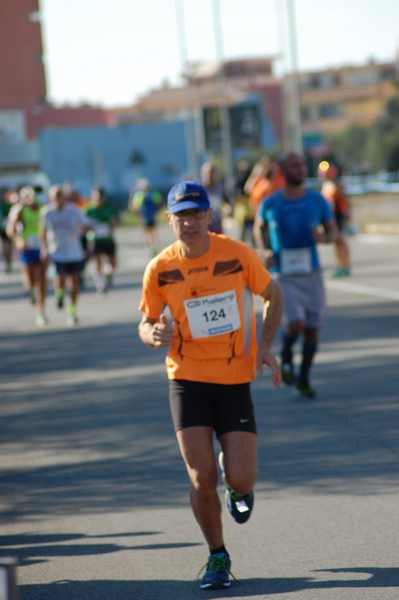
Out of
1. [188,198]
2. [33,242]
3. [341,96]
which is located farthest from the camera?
[341,96]

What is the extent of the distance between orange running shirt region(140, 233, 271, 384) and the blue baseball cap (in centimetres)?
26

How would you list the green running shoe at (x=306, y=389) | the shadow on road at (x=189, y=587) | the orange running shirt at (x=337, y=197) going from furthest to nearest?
the orange running shirt at (x=337, y=197) → the green running shoe at (x=306, y=389) → the shadow on road at (x=189, y=587)

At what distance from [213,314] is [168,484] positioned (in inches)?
104

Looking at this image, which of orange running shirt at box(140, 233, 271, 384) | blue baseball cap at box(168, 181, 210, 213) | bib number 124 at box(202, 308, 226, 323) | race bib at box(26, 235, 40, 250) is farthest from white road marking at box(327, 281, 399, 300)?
blue baseball cap at box(168, 181, 210, 213)

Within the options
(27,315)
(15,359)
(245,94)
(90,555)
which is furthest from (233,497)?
(245,94)

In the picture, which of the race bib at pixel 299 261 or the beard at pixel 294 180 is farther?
the race bib at pixel 299 261

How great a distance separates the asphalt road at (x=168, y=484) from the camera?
675cm

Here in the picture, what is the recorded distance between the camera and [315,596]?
623cm

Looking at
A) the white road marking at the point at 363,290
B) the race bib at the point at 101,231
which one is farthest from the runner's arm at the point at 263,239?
the race bib at the point at 101,231

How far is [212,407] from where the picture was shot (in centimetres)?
672

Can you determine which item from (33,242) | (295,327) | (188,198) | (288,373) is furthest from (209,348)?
(33,242)

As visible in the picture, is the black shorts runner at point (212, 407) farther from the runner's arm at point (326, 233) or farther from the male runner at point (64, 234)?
the male runner at point (64, 234)

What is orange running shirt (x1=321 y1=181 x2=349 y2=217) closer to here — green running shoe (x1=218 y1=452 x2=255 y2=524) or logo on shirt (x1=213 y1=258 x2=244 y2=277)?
logo on shirt (x1=213 y1=258 x2=244 y2=277)

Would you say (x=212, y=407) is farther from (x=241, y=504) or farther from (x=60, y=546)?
(x=60, y=546)
